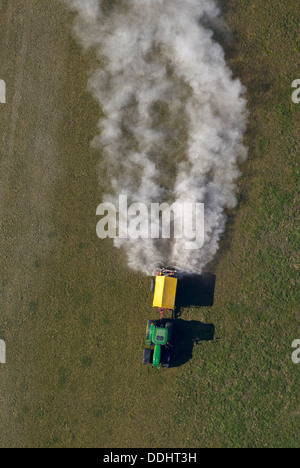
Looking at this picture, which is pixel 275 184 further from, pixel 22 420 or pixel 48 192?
pixel 22 420

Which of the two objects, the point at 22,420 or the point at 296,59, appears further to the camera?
the point at 22,420

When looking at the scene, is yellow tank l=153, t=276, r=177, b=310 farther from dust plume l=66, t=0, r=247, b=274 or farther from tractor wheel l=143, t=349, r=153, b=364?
tractor wheel l=143, t=349, r=153, b=364

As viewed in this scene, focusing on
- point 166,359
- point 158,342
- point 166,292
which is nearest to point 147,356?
point 166,359

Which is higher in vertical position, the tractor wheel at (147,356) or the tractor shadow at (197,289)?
the tractor shadow at (197,289)

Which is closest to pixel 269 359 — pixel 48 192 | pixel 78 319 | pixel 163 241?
pixel 163 241

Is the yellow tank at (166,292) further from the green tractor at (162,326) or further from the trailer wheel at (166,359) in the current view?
the trailer wheel at (166,359)

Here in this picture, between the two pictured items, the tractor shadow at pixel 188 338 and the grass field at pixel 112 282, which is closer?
the grass field at pixel 112 282

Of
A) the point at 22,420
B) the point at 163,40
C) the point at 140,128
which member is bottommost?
the point at 22,420

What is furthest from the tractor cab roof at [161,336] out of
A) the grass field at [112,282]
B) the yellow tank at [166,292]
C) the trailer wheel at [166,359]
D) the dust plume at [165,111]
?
the dust plume at [165,111]
